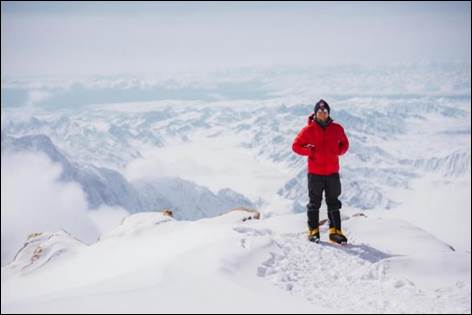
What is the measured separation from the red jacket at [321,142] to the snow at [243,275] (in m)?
2.07

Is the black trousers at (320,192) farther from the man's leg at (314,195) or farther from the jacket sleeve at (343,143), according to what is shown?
the jacket sleeve at (343,143)

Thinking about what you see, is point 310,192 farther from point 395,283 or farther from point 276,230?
point 395,283

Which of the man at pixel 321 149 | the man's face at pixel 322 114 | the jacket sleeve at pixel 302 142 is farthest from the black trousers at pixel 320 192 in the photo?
the man's face at pixel 322 114

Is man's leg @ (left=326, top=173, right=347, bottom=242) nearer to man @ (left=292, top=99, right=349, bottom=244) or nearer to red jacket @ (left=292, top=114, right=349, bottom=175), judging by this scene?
man @ (left=292, top=99, right=349, bottom=244)

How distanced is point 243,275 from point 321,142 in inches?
171

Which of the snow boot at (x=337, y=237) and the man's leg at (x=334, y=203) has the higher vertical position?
the man's leg at (x=334, y=203)

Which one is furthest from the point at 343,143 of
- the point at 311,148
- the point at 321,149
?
the point at 311,148

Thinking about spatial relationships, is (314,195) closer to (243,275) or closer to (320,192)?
(320,192)

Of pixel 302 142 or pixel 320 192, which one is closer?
pixel 302 142

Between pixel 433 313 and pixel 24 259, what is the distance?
13.2 meters

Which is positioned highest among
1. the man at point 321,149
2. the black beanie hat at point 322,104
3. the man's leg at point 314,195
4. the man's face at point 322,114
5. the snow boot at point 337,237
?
the black beanie hat at point 322,104

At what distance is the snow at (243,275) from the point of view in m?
5.51

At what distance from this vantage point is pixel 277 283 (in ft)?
23.0

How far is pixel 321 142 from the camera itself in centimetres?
1009
